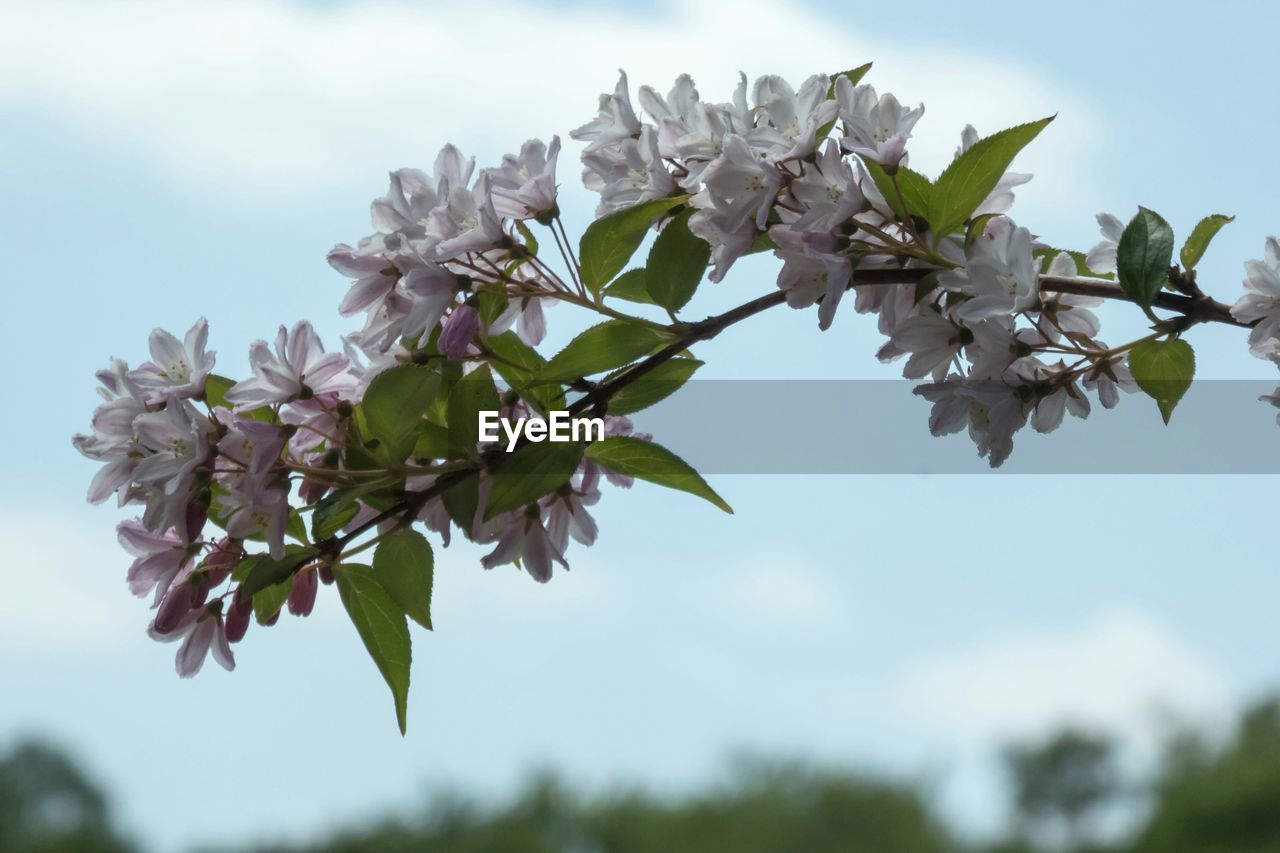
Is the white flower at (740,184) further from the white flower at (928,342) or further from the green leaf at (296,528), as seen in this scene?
the green leaf at (296,528)

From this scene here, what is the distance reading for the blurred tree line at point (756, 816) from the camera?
33.0 feet

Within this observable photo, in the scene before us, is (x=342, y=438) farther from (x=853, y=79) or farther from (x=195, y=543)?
(x=853, y=79)

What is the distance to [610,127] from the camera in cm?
58

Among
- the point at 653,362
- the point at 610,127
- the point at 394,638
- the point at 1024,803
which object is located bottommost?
the point at 1024,803

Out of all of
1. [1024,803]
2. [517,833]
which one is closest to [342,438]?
[517,833]

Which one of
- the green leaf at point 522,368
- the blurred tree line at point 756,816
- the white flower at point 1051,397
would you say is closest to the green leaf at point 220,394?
the green leaf at point 522,368

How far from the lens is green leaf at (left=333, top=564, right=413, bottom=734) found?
0.55 metres

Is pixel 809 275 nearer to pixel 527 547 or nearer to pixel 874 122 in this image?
pixel 874 122

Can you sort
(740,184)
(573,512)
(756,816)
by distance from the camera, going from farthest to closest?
(756,816) → (573,512) → (740,184)

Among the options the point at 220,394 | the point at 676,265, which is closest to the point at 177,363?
the point at 220,394

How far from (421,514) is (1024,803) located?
15774mm

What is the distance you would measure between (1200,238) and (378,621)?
39cm

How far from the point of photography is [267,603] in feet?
1.95

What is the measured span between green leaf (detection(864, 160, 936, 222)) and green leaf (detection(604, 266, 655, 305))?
0.11 metres
